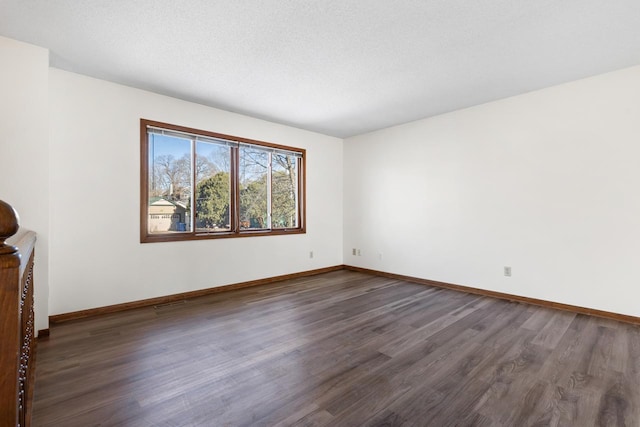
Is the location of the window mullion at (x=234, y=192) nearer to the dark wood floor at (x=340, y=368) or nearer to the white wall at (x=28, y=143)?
the dark wood floor at (x=340, y=368)

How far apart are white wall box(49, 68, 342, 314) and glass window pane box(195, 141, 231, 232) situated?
26cm

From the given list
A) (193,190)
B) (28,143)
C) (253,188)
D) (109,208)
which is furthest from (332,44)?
(109,208)

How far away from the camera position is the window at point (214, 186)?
3779 mm

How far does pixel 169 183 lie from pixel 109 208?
742 millimetres

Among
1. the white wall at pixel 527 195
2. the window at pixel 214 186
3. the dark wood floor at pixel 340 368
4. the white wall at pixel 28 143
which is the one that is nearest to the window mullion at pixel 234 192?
the window at pixel 214 186

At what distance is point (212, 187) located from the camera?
430cm

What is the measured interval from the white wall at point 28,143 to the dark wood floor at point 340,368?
832 millimetres

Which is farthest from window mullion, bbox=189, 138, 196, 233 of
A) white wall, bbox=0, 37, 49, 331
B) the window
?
white wall, bbox=0, 37, 49, 331

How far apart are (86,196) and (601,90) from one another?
18.8 ft

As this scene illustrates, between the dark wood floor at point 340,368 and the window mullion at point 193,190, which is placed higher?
the window mullion at point 193,190

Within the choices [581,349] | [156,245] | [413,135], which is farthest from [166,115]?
[581,349]

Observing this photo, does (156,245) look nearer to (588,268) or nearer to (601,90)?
(588,268)

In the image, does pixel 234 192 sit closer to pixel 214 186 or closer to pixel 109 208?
pixel 214 186

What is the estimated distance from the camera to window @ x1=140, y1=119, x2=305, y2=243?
3779mm
